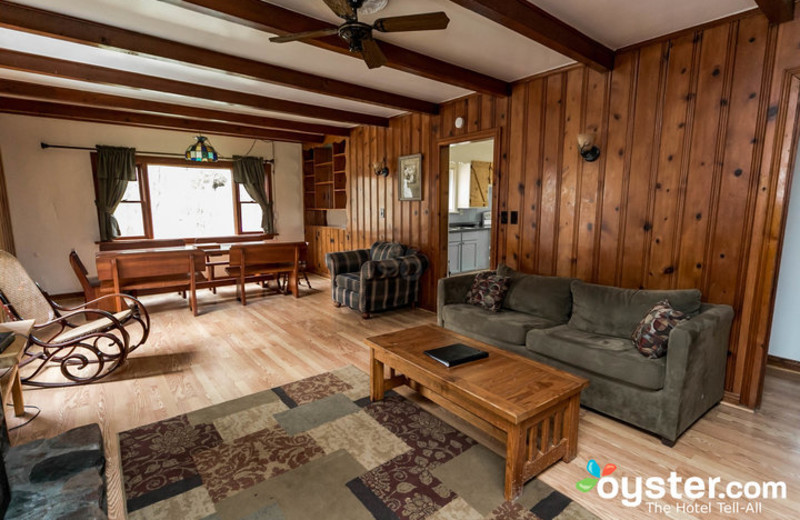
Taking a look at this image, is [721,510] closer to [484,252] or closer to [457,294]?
[457,294]

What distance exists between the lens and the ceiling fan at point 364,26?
2000 millimetres

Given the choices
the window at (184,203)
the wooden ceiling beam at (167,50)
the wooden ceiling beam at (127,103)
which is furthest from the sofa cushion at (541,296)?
the window at (184,203)

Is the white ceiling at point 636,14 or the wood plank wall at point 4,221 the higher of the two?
the white ceiling at point 636,14

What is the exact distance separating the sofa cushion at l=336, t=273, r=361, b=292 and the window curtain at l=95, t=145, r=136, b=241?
12.5ft

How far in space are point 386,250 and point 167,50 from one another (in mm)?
3262

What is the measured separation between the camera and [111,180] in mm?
5855

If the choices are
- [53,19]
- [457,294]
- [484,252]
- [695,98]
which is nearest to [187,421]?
[457,294]

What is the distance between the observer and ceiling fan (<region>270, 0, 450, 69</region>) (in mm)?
2000

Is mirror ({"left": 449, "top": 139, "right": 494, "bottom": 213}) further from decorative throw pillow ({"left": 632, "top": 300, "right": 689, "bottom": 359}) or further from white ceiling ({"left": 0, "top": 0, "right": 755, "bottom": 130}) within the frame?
decorative throw pillow ({"left": 632, "top": 300, "right": 689, "bottom": 359})

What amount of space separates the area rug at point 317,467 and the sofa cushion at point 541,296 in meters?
1.40

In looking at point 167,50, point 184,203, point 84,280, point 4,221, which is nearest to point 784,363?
point 167,50

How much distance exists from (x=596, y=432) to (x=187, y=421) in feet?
8.42

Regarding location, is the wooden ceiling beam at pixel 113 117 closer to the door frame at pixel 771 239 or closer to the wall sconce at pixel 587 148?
the wall sconce at pixel 587 148

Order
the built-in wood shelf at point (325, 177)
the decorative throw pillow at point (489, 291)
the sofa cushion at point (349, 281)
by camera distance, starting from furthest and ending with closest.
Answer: the built-in wood shelf at point (325, 177) < the sofa cushion at point (349, 281) < the decorative throw pillow at point (489, 291)
